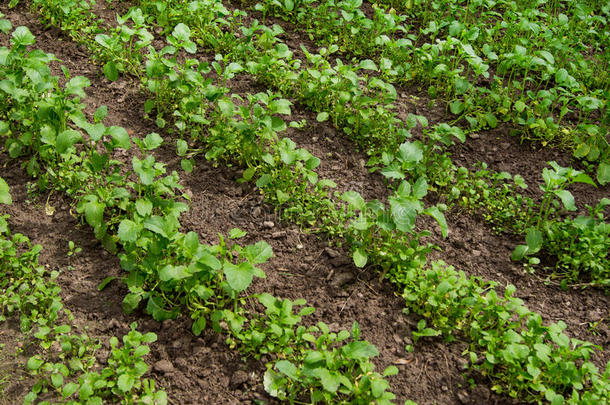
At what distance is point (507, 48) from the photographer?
16.5ft

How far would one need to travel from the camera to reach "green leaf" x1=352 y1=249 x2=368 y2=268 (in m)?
3.22

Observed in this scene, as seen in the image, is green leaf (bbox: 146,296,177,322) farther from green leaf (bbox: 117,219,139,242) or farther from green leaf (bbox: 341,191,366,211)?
green leaf (bbox: 341,191,366,211)

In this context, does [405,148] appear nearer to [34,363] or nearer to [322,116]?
[322,116]

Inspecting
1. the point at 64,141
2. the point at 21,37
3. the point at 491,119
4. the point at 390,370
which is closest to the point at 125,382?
the point at 390,370

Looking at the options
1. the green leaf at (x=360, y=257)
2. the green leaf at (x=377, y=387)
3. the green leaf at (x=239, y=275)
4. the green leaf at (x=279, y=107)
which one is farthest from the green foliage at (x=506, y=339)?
the green leaf at (x=279, y=107)

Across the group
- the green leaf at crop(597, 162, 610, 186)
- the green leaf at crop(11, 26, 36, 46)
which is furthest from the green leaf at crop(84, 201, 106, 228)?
the green leaf at crop(597, 162, 610, 186)

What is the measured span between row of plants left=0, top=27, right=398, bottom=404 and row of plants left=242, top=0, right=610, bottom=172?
202 cm

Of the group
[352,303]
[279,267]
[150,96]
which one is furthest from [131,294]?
[150,96]

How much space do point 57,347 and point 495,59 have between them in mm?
3607

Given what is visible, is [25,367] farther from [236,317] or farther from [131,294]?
[236,317]

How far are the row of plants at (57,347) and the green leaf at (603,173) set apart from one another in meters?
3.16

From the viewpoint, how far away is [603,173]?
4.09 meters

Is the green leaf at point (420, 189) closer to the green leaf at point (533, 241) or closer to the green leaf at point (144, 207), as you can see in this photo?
the green leaf at point (533, 241)

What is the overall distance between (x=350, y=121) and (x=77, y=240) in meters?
1.95
